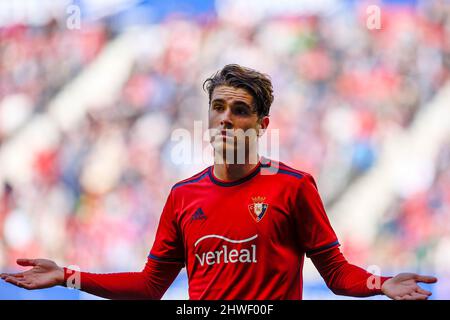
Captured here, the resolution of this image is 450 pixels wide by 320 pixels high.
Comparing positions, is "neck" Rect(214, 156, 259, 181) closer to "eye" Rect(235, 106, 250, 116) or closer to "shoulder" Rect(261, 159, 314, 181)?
"shoulder" Rect(261, 159, 314, 181)

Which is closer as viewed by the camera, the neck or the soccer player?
the soccer player

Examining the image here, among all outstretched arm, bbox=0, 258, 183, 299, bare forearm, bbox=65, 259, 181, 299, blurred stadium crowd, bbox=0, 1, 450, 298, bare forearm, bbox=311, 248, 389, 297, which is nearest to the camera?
bare forearm, bbox=311, 248, 389, 297

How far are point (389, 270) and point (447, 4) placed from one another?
5.14ft

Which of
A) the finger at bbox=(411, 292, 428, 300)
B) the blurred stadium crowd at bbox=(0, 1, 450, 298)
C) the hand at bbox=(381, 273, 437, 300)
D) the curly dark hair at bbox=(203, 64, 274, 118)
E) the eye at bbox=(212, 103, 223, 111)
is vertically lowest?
the finger at bbox=(411, 292, 428, 300)

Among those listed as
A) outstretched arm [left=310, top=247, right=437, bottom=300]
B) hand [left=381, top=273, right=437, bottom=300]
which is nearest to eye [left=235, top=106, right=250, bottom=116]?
outstretched arm [left=310, top=247, right=437, bottom=300]

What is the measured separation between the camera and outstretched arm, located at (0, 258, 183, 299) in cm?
200

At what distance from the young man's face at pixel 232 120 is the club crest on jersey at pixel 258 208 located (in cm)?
18

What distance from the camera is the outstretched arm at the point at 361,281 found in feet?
5.74

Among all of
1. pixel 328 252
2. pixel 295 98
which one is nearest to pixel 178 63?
pixel 295 98

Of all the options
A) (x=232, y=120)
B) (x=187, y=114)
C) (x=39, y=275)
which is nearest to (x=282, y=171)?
(x=232, y=120)

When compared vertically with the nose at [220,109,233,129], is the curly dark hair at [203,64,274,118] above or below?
above

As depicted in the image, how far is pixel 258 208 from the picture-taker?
6.93ft

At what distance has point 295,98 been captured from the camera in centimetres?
358

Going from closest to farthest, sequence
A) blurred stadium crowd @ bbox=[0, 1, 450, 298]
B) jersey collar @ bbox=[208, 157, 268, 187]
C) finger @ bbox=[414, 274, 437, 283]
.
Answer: finger @ bbox=[414, 274, 437, 283]
jersey collar @ bbox=[208, 157, 268, 187]
blurred stadium crowd @ bbox=[0, 1, 450, 298]
